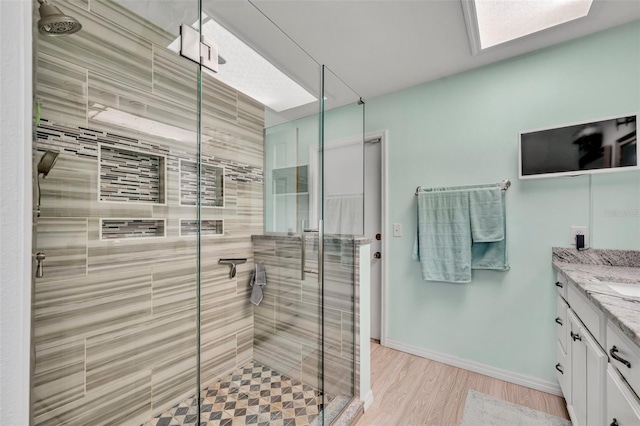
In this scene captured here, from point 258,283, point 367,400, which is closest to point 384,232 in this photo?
point 258,283

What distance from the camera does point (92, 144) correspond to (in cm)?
133

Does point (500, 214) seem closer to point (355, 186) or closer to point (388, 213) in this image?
point (388, 213)

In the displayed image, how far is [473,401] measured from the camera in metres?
1.80

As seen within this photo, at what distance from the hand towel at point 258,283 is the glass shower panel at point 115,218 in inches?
18.0

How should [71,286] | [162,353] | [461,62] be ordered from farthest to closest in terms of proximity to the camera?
1. [461,62]
2. [162,353]
3. [71,286]

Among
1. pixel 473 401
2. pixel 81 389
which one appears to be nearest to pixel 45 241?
pixel 81 389

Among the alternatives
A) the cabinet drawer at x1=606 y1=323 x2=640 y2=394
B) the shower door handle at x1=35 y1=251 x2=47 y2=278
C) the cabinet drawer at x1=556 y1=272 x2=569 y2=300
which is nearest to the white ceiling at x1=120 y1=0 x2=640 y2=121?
the shower door handle at x1=35 y1=251 x2=47 y2=278

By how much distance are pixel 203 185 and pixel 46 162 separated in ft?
2.66

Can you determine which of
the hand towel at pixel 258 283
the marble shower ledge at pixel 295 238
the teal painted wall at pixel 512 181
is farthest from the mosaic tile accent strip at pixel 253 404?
the teal painted wall at pixel 512 181

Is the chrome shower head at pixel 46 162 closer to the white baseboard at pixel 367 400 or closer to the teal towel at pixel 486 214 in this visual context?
the white baseboard at pixel 367 400

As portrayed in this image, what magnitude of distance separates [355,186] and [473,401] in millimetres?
1652

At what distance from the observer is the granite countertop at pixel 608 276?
842 millimetres

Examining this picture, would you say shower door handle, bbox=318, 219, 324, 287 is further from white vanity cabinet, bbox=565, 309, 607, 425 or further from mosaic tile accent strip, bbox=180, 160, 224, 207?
white vanity cabinet, bbox=565, 309, 607, 425

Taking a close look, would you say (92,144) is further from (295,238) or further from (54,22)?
(295,238)
